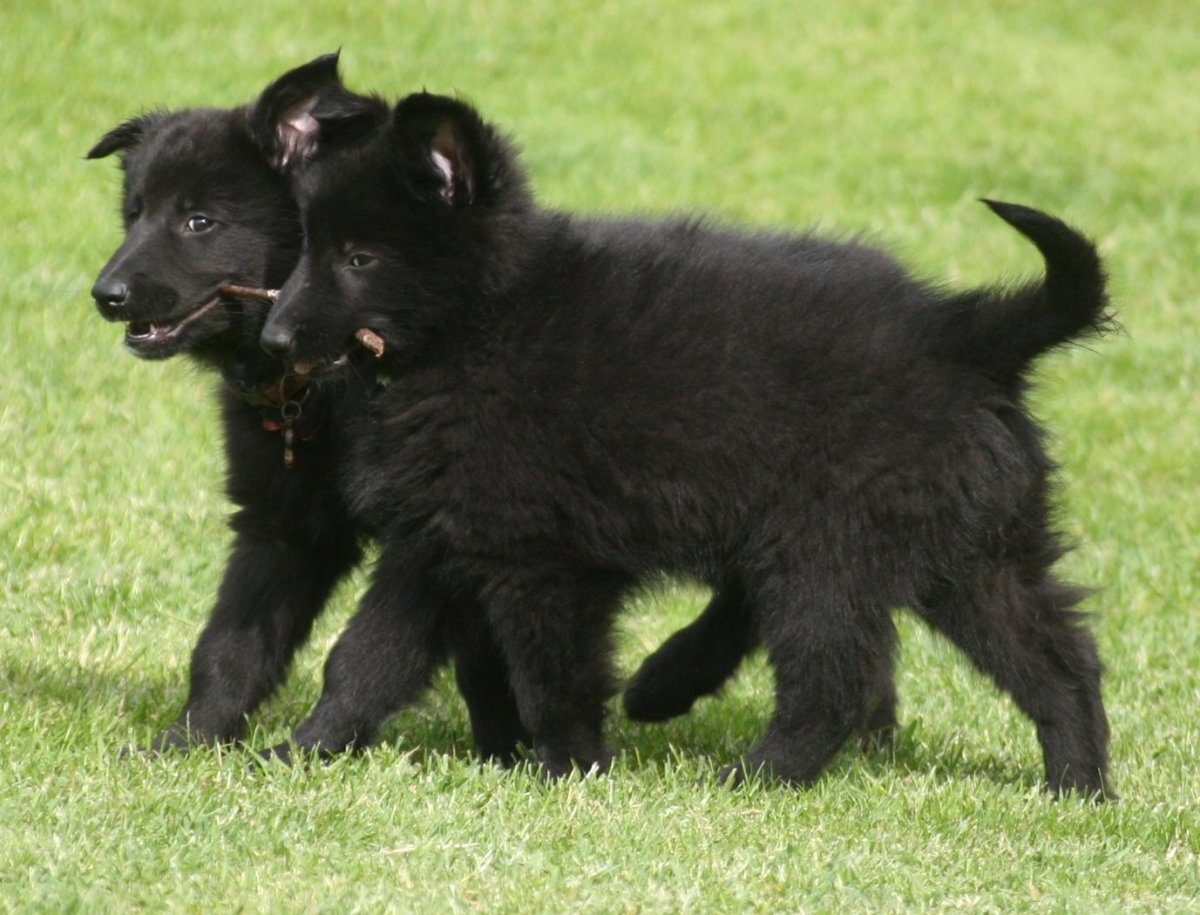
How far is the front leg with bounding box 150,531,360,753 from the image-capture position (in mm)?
4738

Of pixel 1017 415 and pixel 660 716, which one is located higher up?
pixel 1017 415

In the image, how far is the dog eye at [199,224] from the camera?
4707 millimetres

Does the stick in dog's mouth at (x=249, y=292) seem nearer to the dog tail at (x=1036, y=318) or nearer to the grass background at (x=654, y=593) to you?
the grass background at (x=654, y=593)

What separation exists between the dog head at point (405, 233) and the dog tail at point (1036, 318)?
1148 mm

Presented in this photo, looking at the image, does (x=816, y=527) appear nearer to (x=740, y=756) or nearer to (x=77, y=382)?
(x=740, y=756)

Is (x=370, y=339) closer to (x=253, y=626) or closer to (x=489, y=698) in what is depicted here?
(x=253, y=626)

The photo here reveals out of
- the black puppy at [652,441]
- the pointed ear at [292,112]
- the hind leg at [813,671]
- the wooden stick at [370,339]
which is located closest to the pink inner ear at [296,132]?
the pointed ear at [292,112]

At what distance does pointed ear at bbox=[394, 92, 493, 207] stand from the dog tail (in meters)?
1.21

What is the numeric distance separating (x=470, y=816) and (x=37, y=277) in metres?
5.37

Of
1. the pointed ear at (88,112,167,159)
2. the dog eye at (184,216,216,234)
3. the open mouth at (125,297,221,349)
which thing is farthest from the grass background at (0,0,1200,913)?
the pointed ear at (88,112,167,159)

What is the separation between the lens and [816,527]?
14.5 ft

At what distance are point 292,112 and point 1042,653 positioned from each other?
93.6 inches

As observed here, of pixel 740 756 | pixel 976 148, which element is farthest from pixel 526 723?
pixel 976 148

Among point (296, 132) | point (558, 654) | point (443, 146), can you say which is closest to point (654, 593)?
point (558, 654)
